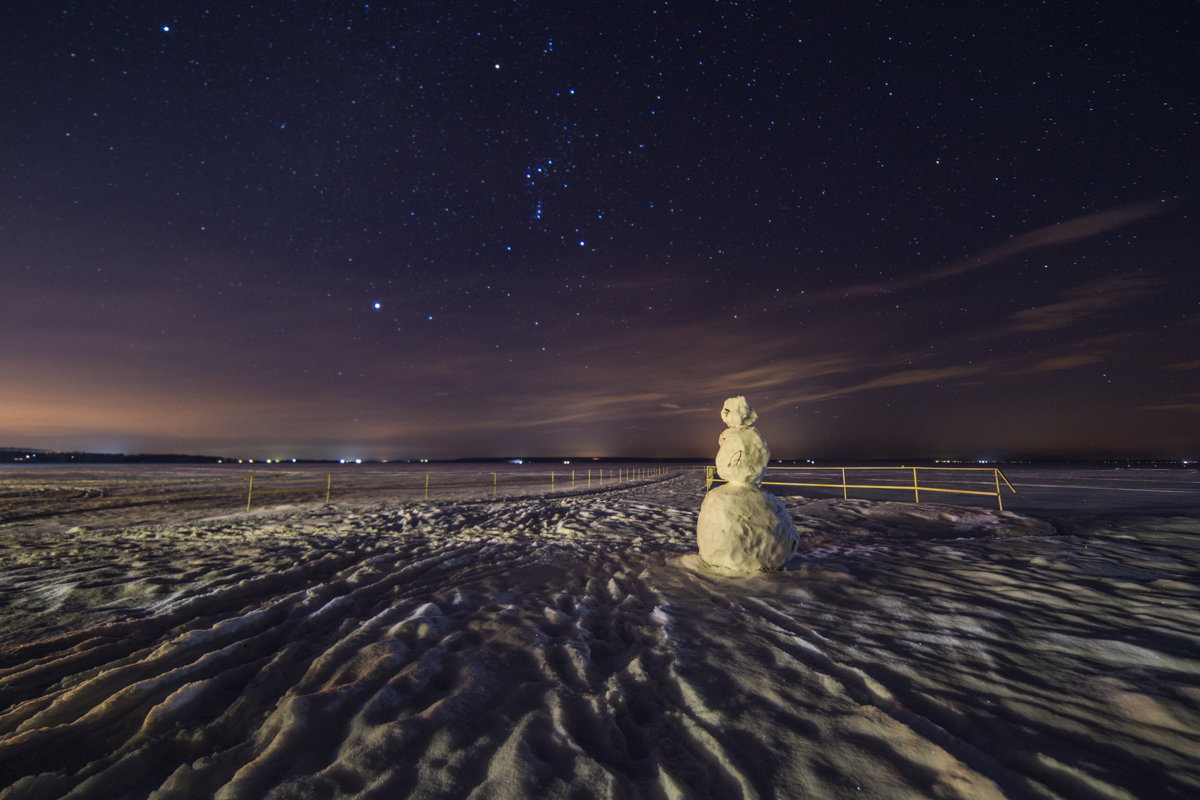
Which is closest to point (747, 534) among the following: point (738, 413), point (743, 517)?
point (743, 517)

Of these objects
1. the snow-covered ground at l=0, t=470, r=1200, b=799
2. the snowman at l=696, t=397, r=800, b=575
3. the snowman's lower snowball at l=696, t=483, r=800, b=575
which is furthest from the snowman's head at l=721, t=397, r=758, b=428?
the snow-covered ground at l=0, t=470, r=1200, b=799

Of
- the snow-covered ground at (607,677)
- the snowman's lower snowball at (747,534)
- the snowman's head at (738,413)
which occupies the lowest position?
the snow-covered ground at (607,677)

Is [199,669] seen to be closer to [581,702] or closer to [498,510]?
[581,702]

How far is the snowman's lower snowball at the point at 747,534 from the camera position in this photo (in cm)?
601

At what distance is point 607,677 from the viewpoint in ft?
11.5

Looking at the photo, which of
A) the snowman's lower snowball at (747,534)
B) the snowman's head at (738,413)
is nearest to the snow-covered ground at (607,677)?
the snowman's lower snowball at (747,534)

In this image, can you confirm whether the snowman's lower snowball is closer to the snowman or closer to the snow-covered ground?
the snowman

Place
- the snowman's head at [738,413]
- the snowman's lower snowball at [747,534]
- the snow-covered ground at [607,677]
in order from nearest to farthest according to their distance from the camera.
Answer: the snow-covered ground at [607,677]
the snowman's lower snowball at [747,534]
the snowman's head at [738,413]

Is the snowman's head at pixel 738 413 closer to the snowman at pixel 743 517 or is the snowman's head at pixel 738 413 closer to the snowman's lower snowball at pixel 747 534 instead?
the snowman at pixel 743 517

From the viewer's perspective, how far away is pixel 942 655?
3.58m

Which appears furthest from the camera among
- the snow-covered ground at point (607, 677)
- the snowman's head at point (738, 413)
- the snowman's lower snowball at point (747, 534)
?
the snowman's head at point (738, 413)

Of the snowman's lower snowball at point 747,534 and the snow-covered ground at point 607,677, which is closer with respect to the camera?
the snow-covered ground at point 607,677

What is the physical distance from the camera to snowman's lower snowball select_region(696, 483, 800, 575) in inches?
237

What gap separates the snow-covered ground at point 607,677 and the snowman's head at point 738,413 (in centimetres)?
218
